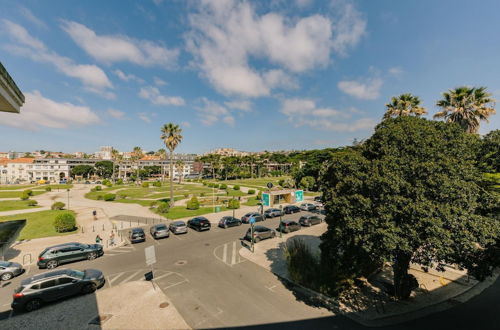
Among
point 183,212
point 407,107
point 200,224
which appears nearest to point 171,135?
point 183,212

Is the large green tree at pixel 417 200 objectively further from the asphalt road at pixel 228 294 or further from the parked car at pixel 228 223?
the parked car at pixel 228 223

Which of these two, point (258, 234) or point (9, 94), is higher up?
point (9, 94)

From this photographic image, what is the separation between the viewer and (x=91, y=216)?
3606cm

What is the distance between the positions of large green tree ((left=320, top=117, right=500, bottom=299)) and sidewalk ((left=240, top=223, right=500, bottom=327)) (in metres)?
3.03

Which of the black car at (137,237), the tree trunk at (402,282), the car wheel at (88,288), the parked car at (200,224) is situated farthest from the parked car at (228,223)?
the tree trunk at (402,282)

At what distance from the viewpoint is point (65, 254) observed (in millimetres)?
17859

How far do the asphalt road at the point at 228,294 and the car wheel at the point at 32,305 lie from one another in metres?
0.56

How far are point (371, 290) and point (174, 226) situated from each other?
21.0 m

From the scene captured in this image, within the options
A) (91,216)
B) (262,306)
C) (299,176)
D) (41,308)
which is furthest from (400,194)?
(299,176)

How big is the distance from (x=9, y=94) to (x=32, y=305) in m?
14.5

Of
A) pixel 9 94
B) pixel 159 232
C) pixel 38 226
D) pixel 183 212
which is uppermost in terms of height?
pixel 9 94

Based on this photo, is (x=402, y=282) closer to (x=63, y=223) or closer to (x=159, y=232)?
(x=159, y=232)

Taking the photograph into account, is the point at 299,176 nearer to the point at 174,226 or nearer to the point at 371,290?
the point at 174,226

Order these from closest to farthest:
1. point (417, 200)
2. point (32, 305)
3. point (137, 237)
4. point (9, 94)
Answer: point (9, 94) → point (417, 200) → point (32, 305) → point (137, 237)
